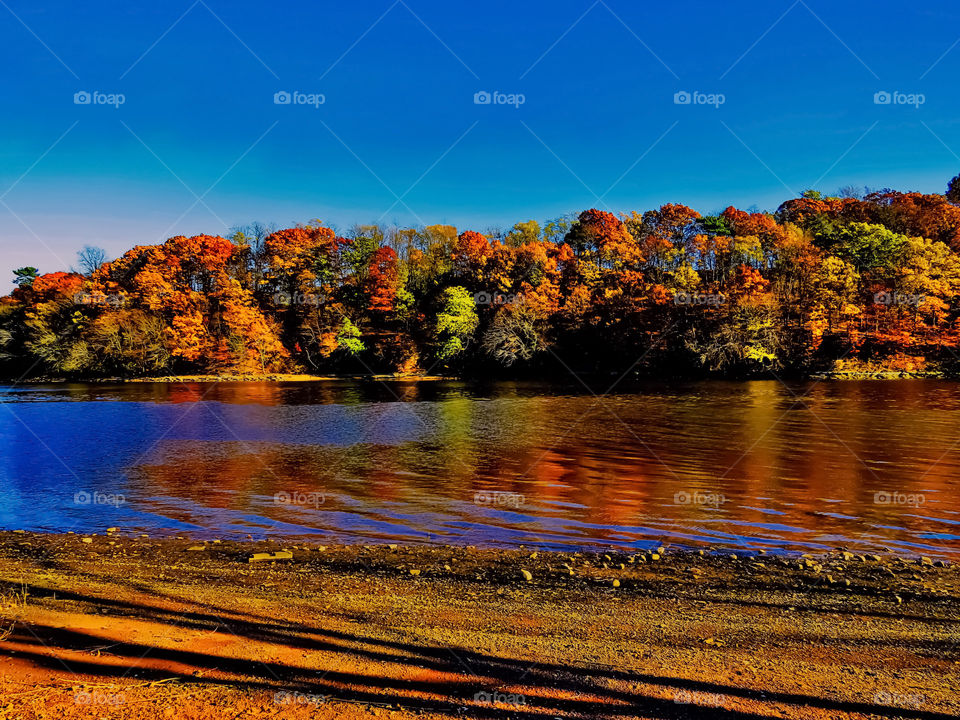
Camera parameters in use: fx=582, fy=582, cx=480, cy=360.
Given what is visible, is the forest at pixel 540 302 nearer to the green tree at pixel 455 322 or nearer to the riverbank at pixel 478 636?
the green tree at pixel 455 322

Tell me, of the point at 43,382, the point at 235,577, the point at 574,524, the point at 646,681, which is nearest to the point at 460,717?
the point at 646,681

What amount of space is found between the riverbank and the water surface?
7.12 ft

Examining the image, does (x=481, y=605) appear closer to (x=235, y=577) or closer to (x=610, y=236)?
(x=235, y=577)

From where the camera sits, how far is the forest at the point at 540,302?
57.4 m

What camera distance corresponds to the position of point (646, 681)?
559 cm

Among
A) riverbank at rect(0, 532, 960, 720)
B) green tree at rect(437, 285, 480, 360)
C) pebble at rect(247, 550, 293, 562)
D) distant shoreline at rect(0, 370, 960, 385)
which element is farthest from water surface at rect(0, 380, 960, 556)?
green tree at rect(437, 285, 480, 360)

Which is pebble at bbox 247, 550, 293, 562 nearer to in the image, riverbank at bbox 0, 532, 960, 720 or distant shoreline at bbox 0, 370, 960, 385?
riverbank at bbox 0, 532, 960, 720

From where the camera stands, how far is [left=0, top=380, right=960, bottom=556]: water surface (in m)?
12.1

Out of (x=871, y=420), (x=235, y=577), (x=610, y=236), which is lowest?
(x=235, y=577)

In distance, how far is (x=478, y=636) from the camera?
260 inches

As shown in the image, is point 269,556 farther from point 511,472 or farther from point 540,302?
point 540,302

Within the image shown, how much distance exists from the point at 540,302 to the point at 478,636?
201ft

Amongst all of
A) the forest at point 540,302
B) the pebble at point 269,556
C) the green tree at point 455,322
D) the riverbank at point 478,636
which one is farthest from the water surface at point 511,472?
the green tree at point 455,322

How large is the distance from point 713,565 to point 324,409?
30.7 m
